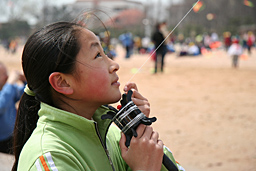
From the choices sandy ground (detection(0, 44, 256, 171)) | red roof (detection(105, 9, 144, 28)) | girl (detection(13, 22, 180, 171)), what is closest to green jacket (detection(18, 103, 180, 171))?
girl (detection(13, 22, 180, 171))

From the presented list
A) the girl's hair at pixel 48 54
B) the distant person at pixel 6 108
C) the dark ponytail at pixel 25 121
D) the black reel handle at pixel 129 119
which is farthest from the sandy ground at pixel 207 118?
the black reel handle at pixel 129 119

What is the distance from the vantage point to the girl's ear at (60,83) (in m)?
1.21

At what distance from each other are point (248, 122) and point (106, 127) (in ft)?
16.5

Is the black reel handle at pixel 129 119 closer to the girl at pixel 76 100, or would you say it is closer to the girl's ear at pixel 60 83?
the girl at pixel 76 100

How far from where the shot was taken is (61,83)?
123cm

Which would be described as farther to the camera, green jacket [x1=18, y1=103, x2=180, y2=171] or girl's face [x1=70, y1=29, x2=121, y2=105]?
girl's face [x1=70, y1=29, x2=121, y2=105]

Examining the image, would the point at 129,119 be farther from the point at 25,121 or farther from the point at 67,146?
the point at 25,121

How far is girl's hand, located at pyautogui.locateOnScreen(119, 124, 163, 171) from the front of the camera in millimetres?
1151

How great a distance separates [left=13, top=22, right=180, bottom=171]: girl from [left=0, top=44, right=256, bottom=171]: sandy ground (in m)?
1.62

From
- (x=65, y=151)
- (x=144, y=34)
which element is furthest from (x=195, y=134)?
(x=144, y=34)

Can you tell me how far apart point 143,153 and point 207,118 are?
5.24 metres

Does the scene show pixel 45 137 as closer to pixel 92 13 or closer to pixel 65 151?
pixel 65 151

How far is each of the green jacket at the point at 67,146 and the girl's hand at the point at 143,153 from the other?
0.38 feet

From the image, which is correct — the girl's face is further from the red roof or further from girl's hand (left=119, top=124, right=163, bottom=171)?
the red roof
